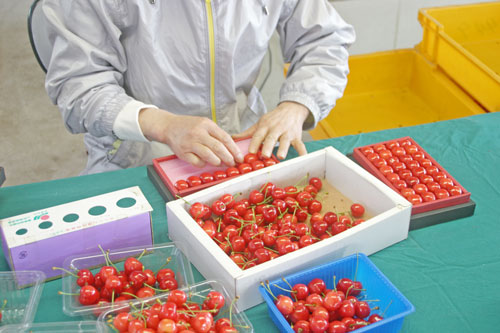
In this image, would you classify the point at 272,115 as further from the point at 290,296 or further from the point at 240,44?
the point at 290,296

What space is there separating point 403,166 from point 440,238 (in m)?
0.26

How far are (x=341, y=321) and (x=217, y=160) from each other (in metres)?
0.62

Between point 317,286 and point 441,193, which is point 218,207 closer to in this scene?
point 317,286

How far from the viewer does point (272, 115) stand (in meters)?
1.80

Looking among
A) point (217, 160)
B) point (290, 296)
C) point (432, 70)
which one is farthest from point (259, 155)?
point (432, 70)

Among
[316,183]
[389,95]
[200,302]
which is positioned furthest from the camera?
[389,95]

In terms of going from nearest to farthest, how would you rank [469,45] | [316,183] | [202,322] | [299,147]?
[202,322] < [316,183] < [299,147] < [469,45]

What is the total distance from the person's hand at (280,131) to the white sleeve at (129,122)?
0.99 feet

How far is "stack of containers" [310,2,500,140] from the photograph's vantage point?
2.54m

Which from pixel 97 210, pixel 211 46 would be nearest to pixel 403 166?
pixel 211 46

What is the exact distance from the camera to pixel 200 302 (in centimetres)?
116

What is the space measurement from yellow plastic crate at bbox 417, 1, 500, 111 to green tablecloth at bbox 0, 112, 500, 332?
16.2 inches

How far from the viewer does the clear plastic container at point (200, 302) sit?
1.07m

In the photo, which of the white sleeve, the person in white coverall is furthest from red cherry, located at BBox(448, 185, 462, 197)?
the white sleeve
